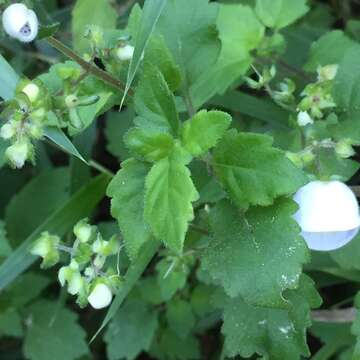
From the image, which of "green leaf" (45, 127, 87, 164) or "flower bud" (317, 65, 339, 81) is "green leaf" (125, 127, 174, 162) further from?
"flower bud" (317, 65, 339, 81)

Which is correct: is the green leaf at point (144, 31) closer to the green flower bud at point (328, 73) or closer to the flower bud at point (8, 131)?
the flower bud at point (8, 131)

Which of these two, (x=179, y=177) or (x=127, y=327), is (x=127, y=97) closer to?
(x=179, y=177)

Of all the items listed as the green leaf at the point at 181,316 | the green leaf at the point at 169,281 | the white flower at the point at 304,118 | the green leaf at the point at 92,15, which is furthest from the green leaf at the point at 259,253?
the green leaf at the point at 92,15

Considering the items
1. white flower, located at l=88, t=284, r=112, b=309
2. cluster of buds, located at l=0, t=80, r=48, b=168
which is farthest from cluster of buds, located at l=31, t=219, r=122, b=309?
cluster of buds, located at l=0, t=80, r=48, b=168

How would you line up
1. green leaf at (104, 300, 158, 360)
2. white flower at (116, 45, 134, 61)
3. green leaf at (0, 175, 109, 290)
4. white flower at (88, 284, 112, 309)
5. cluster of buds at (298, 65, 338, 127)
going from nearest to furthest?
white flower at (88, 284, 112, 309) < white flower at (116, 45, 134, 61) < cluster of buds at (298, 65, 338, 127) < green leaf at (0, 175, 109, 290) < green leaf at (104, 300, 158, 360)

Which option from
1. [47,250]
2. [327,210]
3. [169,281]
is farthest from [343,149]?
[169,281]

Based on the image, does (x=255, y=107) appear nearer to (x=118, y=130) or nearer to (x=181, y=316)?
(x=118, y=130)
